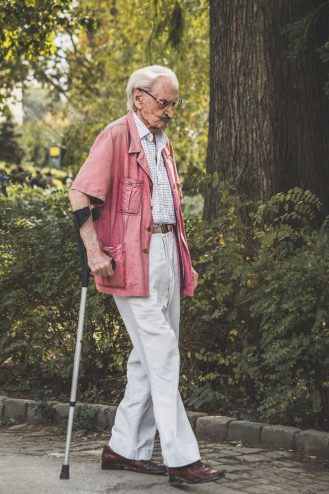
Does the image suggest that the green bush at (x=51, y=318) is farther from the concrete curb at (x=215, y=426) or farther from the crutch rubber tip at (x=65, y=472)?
the crutch rubber tip at (x=65, y=472)

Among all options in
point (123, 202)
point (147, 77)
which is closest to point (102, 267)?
point (123, 202)

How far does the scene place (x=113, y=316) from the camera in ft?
27.4

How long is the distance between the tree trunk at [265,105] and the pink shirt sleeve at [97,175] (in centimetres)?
332

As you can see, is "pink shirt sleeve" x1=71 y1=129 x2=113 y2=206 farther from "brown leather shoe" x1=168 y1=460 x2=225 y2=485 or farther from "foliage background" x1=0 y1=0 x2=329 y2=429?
"foliage background" x1=0 y1=0 x2=329 y2=429

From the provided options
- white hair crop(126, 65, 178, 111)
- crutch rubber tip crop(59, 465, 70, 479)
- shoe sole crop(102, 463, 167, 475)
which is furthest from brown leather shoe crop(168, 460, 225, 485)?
white hair crop(126, 65, 178, 111)

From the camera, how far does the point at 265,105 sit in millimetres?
9148

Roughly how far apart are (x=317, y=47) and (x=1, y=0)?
6157mm

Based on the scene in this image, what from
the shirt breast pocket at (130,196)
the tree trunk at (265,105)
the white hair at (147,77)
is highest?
the tree trunk at (265,105)

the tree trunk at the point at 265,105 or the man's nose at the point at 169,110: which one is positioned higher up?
the tree trunk at the point at 265,105

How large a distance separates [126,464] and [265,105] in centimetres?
416

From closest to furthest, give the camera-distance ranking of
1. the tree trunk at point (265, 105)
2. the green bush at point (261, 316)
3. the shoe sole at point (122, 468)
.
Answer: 1. the shoe sole at point (122, 468)
2. the green bush at point (261, 316)
3. the tree trunk at point (265, 105)

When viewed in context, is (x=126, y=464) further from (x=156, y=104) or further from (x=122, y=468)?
(x=156, y=104)

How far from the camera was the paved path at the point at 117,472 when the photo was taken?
5.54m

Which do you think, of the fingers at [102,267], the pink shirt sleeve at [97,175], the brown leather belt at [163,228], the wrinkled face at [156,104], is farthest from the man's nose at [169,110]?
the fingers at [102,267]
